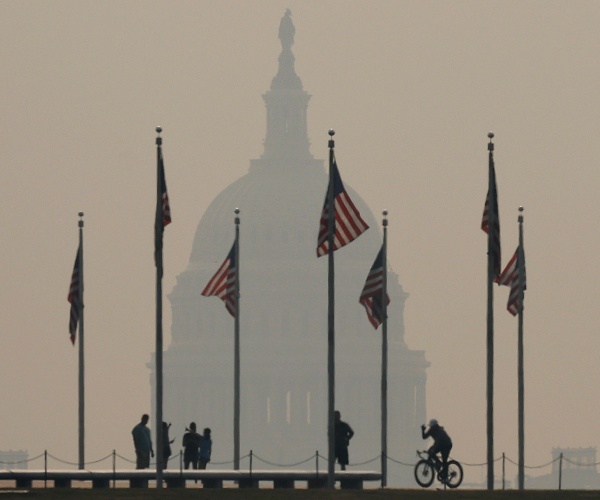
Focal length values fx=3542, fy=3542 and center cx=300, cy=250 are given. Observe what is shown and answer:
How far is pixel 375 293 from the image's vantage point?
11638 centimetres

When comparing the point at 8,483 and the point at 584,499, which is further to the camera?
the point at 8,483

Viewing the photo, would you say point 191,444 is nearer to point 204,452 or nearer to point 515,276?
point 204,452

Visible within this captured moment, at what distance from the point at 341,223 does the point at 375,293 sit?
1202 centimetres

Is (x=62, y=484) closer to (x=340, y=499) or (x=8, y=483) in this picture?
(x=8, y=483)

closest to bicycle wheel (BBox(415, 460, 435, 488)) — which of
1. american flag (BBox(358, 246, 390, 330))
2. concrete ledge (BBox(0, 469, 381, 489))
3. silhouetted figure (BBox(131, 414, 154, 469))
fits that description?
concrete ledge (BBox(0, 469, 381, 489))

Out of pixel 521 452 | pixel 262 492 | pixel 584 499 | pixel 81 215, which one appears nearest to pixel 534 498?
pixel 584 499

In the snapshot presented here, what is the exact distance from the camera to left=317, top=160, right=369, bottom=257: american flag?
4094 inches

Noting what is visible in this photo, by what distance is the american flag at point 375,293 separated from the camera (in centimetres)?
11588

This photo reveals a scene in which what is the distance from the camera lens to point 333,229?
10419cm

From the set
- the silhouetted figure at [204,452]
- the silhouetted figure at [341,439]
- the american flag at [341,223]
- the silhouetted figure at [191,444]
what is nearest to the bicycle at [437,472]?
the silhouetted figure at [341,439]

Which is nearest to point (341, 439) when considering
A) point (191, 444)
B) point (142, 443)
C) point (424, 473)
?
point (424, 473)

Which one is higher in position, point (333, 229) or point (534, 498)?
point (333, 229)

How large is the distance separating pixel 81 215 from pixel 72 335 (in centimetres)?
437

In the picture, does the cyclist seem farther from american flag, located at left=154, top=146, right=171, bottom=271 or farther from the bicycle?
american flag, located at left=154, top=146, right=171, bottom=271
